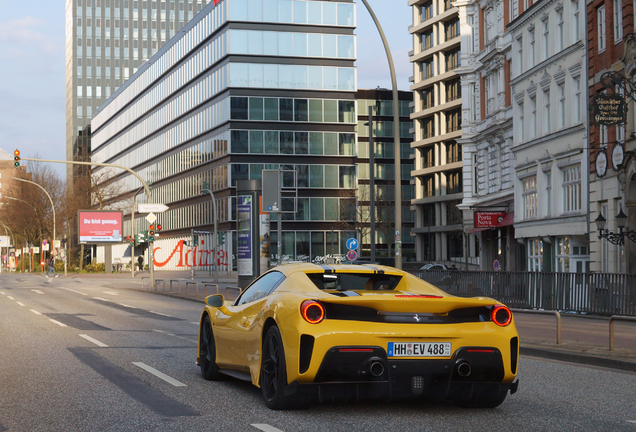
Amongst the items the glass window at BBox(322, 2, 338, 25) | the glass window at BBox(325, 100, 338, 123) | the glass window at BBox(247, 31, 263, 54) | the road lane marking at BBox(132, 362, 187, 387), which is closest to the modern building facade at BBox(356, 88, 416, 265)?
the glass window at BBox(325, 100, 338, 123)

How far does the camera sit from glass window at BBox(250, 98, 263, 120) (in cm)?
7612

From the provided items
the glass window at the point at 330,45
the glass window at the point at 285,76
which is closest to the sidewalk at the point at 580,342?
the glass window at the point at 285,76

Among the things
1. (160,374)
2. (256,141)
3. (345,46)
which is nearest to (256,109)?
(256,141)

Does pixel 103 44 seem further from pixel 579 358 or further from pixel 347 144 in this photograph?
pixel 579 358

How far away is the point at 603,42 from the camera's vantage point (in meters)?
29.8

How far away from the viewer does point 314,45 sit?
7769 centimetres

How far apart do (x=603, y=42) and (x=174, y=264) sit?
216ft

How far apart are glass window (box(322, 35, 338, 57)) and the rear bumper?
72.8 meters

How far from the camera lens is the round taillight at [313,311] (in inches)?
268

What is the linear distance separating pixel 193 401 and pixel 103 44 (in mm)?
154882

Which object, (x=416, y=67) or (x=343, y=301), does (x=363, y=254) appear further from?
(x=343, y=301)

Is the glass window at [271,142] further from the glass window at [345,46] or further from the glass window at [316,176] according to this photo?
the glass window at [345,46]

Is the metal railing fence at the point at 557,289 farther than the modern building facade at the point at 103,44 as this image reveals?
No

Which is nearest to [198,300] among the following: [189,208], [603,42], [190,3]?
[603,42]
